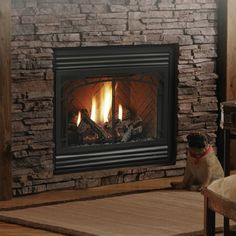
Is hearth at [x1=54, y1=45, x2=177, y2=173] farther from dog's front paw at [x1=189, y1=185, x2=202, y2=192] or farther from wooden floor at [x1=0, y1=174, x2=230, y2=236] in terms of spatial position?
dog's front paw at [x1=189, y1=185, x2=202, y2=192]

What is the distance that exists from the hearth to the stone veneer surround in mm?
67

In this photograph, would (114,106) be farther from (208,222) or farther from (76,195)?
(208,222)

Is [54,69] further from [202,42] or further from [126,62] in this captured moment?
[202,42]

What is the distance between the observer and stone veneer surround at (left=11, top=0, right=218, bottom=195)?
6.19 m

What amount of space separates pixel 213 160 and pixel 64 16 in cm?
128

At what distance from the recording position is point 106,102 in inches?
264

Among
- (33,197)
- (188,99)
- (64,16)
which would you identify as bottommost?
(33,197)

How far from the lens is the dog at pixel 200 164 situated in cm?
630

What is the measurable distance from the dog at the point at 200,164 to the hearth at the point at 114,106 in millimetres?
534

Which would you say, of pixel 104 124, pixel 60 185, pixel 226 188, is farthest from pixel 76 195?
pixel 226 188

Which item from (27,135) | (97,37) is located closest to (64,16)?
(97,37)

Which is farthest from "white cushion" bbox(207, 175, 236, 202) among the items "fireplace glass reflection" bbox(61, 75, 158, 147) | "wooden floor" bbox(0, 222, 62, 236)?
"fireplace glass reflection" bbox(61, 75, 158, 147)

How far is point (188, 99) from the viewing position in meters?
6.92

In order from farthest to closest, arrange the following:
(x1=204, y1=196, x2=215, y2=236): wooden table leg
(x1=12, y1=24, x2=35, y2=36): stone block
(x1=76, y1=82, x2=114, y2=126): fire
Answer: (x1=76, y1=82, x2=114, y2=126): fire
(x1=12, y1=24, x2=35, y2=36): stone block
(x1=204, y1=196, x2=215, y2=236): wooden table leg
